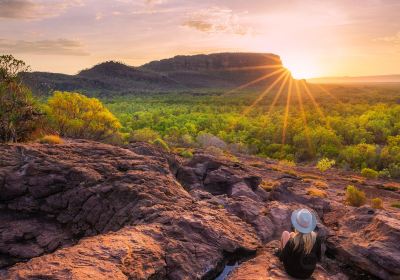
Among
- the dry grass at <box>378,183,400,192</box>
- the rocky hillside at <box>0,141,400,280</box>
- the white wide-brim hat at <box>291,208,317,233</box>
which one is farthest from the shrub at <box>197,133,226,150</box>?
the white wide-brim hat at <box>291,208,317,233</box>

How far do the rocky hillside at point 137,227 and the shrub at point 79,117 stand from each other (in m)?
17.9

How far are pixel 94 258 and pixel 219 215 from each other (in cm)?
505

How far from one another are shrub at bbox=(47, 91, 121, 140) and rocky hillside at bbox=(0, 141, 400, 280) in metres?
17.9

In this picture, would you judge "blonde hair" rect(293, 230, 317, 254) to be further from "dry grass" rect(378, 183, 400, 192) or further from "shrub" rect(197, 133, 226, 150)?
"shrub" rect(197, 133, 226, 150)

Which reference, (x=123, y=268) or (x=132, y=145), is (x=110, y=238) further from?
(x=132, y=145)

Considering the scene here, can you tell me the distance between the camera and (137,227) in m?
9.94

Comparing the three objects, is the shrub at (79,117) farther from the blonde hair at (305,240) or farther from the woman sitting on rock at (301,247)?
the blonde hair at (305,240)

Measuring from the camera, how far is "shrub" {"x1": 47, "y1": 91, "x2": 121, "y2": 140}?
32031 mm

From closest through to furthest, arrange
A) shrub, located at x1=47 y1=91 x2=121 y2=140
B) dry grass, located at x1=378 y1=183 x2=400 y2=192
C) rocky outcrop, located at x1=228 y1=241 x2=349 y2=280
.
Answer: rocky outcrop, located at x1=228 y1=241 x2=349 y2=280, dry grass, located at x1=378 y1=183 x2=400 y2=192, shrub, located at x1=47 y1=91 x2=121 y2=140

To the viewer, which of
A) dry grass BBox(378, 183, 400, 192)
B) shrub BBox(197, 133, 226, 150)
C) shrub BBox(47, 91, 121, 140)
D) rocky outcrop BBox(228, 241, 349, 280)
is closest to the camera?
rocky outcrop BBox(228, 241, 349, 280)

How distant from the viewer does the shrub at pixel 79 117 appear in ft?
105

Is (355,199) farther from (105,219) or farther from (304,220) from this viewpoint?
(105,219)

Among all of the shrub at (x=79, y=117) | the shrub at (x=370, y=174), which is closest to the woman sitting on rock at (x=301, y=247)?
the shrub at (x=79, y=117)

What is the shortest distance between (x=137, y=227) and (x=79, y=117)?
2608 centimetres
